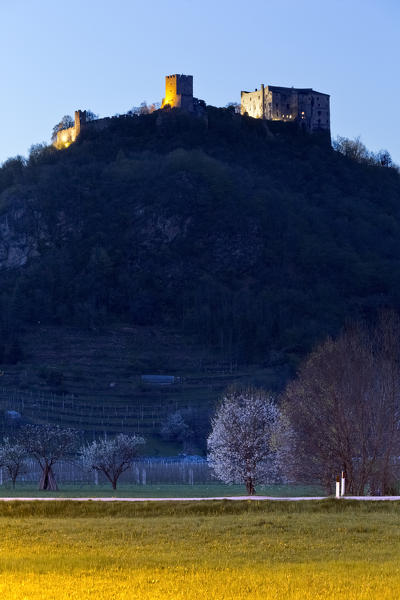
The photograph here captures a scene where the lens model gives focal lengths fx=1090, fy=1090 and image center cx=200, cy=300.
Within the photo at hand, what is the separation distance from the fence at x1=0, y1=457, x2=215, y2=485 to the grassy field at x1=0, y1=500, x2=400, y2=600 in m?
44.5

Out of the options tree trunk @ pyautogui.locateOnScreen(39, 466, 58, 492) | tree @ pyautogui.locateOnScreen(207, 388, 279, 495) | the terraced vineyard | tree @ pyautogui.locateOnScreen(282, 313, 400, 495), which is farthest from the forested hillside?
tree @ pyautogui.locateOnScreen(282, 313, 400, 495)

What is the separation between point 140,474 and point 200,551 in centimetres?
5886

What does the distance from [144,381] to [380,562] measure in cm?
11526

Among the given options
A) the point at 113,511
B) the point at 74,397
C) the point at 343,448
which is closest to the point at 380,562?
the point at 113,511

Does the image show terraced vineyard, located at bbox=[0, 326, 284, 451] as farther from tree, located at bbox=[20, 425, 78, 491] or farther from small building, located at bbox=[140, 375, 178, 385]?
tree, located at bbox=[20, 425, 78, 491]

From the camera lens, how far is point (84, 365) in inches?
5694

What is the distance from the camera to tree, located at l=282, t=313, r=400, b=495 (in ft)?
169

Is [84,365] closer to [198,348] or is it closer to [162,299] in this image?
[198,348]

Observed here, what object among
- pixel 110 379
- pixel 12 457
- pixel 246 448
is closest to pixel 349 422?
pixel 246 448

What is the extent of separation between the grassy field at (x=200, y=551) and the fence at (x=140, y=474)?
1753 inches

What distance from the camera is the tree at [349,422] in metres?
51.5

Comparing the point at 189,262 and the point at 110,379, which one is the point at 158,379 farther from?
the point at 189,262

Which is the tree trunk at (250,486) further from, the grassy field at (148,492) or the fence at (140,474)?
the fence at (140,474)

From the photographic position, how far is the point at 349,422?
172 ft
